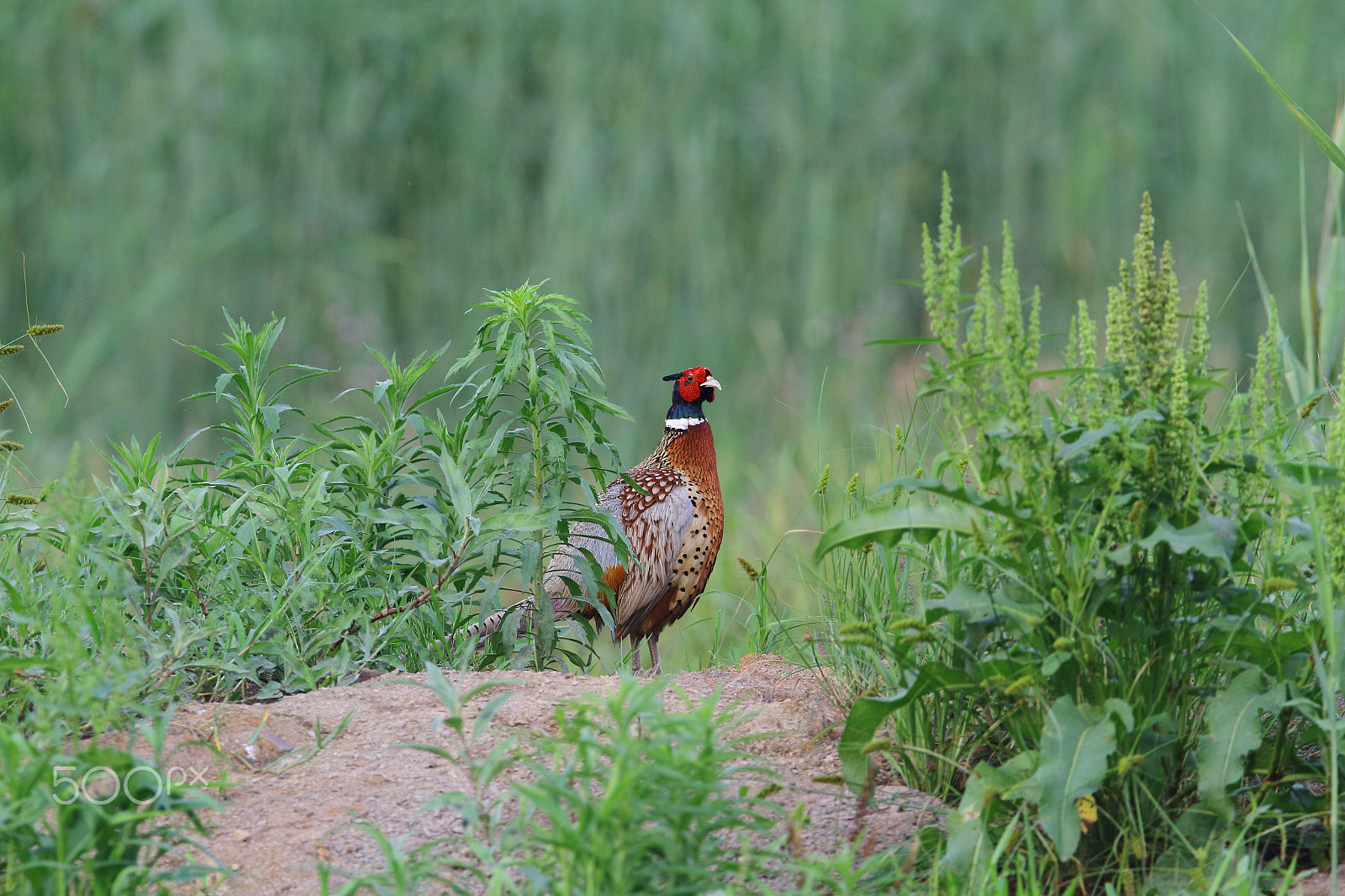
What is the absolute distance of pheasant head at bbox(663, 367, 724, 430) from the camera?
4020 mm

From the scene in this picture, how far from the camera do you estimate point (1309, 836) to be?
188 centimetres

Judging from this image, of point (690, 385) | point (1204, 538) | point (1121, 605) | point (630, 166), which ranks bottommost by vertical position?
point (1121, 605)

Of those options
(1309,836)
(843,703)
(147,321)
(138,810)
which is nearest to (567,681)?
(843,703)

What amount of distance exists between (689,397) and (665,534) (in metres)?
0.51

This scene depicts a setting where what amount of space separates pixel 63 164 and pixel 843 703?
16.3 feet

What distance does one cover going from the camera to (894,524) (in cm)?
189

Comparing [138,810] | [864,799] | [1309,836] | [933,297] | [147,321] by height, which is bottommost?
[1309,836]

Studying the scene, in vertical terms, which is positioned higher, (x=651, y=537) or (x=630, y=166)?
(x=630, y=166)

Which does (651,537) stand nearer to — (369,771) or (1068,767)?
(369,771)

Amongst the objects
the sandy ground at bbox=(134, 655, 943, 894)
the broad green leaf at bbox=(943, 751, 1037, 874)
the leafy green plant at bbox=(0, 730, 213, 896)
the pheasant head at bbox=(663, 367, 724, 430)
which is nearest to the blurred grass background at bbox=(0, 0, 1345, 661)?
the pheasant head at bbox=(663, 367, 724, 430)

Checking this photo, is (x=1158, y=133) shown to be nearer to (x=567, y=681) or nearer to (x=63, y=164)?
(x=567, y=681)

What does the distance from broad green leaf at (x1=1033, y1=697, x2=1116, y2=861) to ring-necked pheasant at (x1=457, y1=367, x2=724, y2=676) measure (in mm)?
1997

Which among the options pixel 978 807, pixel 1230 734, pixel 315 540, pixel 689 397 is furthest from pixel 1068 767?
pixel 689 397

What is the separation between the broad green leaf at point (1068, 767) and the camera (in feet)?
5.52
